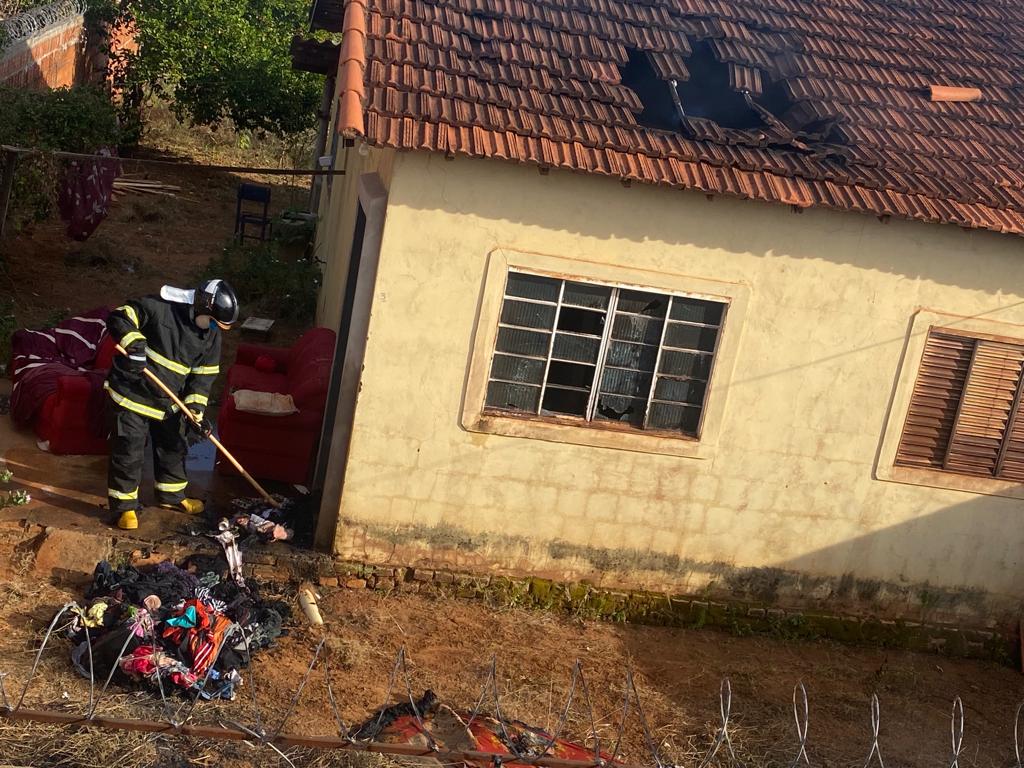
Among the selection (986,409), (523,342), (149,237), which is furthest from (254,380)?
(149,237)

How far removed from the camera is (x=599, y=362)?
8.22m

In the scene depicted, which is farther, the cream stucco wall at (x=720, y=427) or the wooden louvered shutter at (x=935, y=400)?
the wooden louvered shutter at (x=935, y=400)

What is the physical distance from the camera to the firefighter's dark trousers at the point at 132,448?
8.05 m

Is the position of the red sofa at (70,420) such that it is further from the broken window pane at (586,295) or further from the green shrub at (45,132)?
the broken window pane at (586,295)

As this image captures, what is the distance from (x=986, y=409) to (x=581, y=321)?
331 centimetres

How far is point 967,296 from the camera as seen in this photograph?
330 inches

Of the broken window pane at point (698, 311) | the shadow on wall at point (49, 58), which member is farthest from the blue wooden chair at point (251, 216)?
the broken window pane at point (698, 311)

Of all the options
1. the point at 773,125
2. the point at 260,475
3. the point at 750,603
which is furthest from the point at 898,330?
the point at 260,475

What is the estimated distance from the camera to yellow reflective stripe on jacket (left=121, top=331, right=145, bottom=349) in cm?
789

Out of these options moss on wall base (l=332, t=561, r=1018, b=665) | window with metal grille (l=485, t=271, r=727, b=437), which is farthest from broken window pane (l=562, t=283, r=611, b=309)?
moss on wall base (l=332, t=561, r=1018, b=665)

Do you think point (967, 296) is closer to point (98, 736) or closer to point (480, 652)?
point (480, 652)

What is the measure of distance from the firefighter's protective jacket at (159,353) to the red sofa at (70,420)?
1055mm

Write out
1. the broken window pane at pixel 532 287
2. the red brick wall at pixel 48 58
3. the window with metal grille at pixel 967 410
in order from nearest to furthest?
1. the broken window pane at pixel 532 287
2. the window with metal grille at pixel 967 410
3. the red brick wall at pixel 48 58

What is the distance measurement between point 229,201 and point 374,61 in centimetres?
1310
